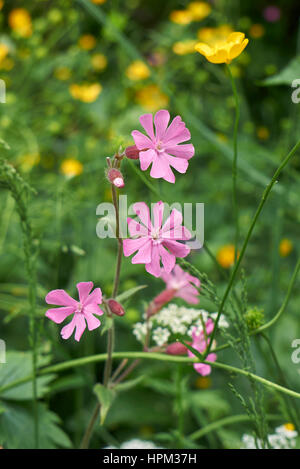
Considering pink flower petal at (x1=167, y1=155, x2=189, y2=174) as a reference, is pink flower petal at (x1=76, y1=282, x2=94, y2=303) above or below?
below

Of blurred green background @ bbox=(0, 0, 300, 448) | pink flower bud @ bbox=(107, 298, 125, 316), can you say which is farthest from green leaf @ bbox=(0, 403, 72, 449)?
pink flower bud @ bbox=(107, 298, 125, 316)

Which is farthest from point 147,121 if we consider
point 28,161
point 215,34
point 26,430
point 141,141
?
point 215,34

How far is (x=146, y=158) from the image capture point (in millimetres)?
428

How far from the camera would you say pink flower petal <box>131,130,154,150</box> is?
0.43m

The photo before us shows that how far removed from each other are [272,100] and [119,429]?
3.28 feet

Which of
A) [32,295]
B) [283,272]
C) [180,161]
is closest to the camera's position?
[180,161]

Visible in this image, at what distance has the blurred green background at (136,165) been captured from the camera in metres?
0.91

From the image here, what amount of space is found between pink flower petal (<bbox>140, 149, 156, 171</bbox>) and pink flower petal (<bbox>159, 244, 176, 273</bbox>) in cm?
7

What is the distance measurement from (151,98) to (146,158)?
1146mm

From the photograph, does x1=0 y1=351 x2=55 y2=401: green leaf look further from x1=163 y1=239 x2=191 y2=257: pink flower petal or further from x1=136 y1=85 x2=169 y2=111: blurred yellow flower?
x1=136 y1=85 x2=169 y2=111: blurred yellow flower

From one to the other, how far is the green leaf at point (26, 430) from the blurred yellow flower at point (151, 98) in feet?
3.24
